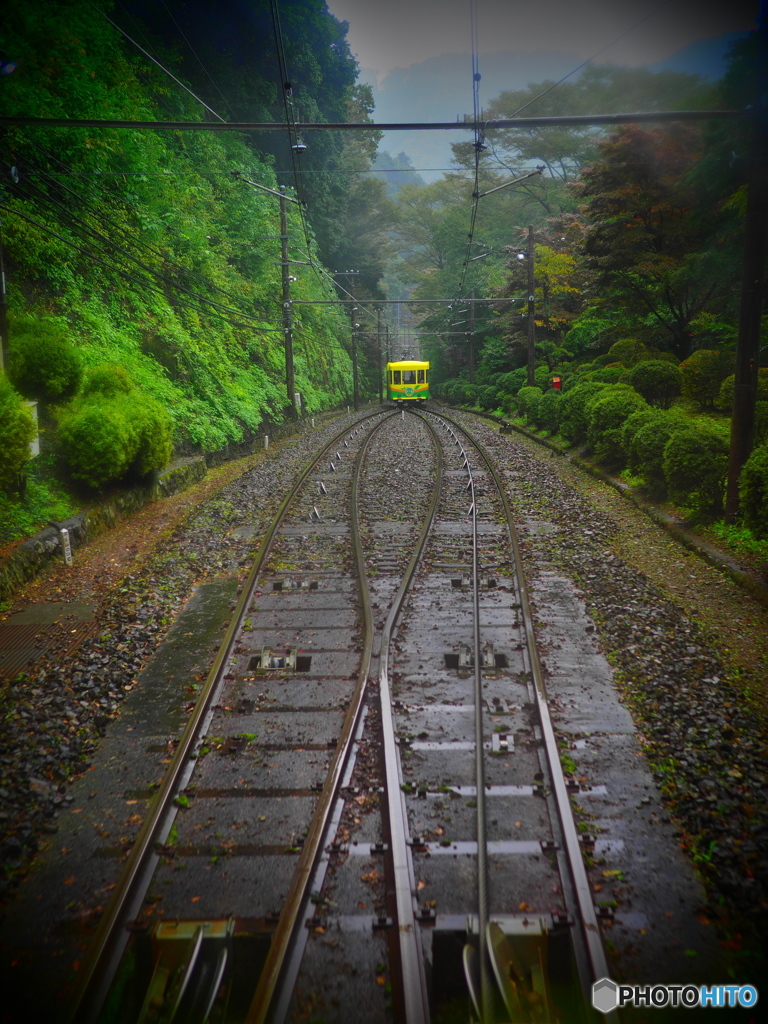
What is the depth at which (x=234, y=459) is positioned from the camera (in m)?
21.4

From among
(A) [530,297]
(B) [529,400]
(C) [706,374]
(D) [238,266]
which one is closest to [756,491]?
(C) [706,374]

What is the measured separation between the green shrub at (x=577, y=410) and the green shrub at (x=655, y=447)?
5499 mm

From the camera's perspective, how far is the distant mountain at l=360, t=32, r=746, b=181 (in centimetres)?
1273

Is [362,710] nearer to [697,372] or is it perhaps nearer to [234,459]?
[697,372]

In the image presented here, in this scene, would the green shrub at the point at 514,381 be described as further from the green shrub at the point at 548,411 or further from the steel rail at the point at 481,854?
the steel rail at the point at 481,854

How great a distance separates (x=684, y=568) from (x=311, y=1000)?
7.81m

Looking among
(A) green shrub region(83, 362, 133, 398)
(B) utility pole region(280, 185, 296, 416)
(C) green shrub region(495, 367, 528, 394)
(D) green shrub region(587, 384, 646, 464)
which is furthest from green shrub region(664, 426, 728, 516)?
(C) green shrub region(495, 367, 528, 394)

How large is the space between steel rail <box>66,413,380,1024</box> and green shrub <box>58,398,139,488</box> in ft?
21.5

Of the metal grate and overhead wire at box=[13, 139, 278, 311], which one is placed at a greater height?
overhead wire at box=[13, 139, 278, 311]

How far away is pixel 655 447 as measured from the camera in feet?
41.7

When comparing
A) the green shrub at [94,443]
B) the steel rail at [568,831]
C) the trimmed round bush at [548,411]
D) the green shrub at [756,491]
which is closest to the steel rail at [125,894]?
the steel rail at [568,831]

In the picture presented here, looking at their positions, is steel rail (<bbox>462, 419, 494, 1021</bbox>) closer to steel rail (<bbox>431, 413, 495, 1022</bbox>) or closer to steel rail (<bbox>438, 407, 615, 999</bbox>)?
steel rail (<bbox>431, 413, 495, 1022</bbox>)

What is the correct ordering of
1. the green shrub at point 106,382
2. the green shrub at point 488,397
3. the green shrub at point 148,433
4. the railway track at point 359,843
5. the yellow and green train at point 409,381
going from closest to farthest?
the railway track at point 359,843 → the green shrub at point 148,433 → the green shrub at point 106,382 → the green shrub at point 488,397 → the yellow and green train at point 409,381

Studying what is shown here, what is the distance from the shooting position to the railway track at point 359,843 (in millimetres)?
3168
